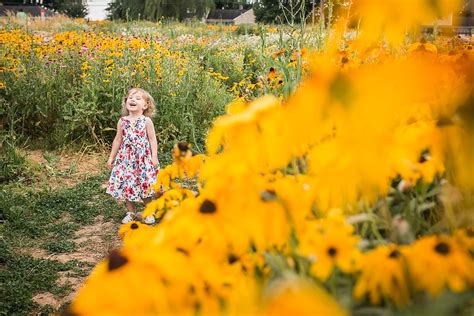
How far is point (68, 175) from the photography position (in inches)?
182

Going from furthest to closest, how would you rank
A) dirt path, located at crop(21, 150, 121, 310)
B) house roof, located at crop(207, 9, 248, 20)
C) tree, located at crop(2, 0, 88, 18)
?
1. house roof, located at crop(207, 9, 248, 20)
2. tree, located at crop(2, 0, 88, 18)
3. dirt path, located at crop(21, 150, 121, 310)

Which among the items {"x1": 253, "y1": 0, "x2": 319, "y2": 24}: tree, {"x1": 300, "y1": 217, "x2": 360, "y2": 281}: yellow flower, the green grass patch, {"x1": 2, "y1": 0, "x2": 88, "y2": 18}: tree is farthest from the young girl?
{"x1": 2, "y1": 0, "x2": 88, "y2": 18}: tree

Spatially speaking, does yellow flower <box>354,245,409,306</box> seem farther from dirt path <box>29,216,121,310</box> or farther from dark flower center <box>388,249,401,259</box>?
dirt path <box>29,216,121,310</box>

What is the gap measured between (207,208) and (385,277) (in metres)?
0.29

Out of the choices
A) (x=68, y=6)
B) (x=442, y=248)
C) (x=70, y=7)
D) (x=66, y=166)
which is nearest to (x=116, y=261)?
(x=442, y=248)

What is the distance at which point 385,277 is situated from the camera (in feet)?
2.35

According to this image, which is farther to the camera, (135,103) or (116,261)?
(135,103)

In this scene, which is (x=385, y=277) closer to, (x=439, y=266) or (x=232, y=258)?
(x=439, y=266)

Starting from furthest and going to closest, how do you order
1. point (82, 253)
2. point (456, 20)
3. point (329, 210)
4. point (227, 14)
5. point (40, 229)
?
point (227, 14), point (40, 229), point (82, 253), point (329, 210), point (456, 20)

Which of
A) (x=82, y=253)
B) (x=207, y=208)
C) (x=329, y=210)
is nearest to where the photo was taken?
(x=207, y=208)

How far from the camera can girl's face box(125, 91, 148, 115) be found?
3.77 metres

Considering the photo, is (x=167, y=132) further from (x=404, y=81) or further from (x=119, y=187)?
(x=404, y=81)

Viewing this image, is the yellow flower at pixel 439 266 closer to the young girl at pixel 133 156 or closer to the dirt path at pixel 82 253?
the dirt path at pixel 82 253

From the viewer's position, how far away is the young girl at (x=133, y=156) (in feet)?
12.4
